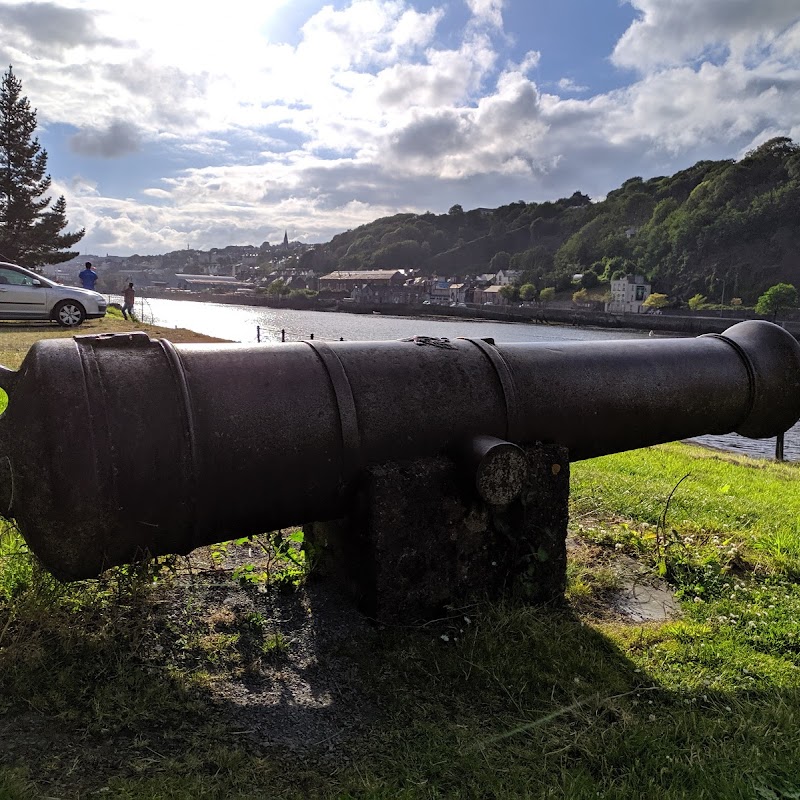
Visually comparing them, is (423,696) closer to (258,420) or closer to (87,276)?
(258,420)

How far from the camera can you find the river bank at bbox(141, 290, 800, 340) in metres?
65.4

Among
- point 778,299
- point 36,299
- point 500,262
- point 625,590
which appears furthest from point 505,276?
point 625,590

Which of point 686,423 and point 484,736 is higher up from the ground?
point 686,423

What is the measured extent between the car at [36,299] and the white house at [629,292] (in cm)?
7894

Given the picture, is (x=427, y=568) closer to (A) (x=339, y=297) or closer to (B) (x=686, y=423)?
(B) (x=686, y=423)

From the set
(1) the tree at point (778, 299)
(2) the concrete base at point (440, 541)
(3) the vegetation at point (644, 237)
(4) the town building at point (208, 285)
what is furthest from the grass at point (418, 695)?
(4) the town building at point (208, 285)

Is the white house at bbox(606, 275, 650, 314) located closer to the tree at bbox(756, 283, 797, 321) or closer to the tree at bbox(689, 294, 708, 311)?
the tree at bbox(689, 294, 708, 311)

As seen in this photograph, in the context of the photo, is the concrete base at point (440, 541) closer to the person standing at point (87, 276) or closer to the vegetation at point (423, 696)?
the vegetation at point (423, 696)

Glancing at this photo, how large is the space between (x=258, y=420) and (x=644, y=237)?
11805 centimetres

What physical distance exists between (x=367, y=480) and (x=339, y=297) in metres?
104

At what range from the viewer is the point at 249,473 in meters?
2.49

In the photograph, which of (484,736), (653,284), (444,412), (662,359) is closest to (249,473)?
(444,412)

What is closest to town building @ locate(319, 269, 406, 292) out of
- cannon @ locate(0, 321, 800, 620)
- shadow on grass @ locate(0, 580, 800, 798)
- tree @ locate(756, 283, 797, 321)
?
tree @ locate(756, 283, 797, 321)

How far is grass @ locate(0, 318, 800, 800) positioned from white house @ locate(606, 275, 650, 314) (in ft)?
283
